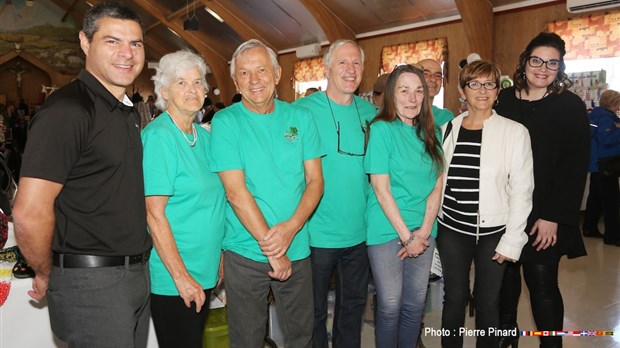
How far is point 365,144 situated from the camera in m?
2.40

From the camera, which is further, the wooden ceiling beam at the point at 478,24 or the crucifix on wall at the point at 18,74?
the crucifix on wall at the point at 18,74

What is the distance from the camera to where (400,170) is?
7.55 ft

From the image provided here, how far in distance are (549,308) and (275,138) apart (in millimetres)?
1655

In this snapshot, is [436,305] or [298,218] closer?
[298,218]

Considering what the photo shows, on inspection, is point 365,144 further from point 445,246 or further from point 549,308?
point 549,308

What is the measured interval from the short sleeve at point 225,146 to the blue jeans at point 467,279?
1.16m

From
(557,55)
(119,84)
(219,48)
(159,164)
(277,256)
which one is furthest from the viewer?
(219,48)

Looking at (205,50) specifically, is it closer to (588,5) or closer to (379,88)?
(588,5)

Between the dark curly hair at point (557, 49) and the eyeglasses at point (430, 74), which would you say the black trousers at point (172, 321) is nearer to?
the dark curly hair at point (557, 49)

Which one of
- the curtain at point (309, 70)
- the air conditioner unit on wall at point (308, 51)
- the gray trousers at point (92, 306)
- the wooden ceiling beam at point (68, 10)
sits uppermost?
the wooden ceiling beam at point (68, 10)

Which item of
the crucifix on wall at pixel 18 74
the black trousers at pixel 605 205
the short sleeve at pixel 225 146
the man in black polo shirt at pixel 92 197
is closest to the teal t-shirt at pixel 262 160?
the short sleeve at pixel 225 146

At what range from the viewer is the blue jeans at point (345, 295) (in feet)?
7.82

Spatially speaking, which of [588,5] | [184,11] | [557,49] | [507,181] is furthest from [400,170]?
[184,11]

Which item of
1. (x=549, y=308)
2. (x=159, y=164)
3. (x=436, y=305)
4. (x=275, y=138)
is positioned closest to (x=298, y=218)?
(x=275, y=138)
